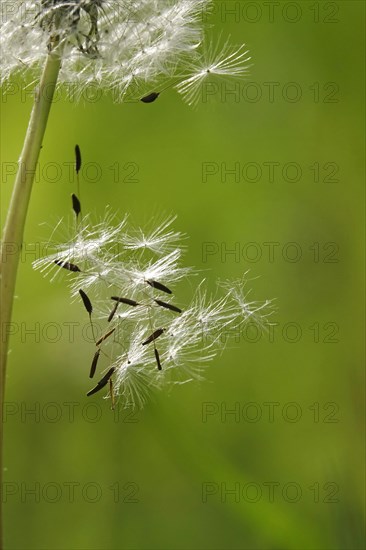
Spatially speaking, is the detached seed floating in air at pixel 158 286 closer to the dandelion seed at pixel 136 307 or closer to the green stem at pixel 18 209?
the dandelion seed at pixel 136 307

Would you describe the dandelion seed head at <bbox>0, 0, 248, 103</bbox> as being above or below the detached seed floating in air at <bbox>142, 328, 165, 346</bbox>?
above

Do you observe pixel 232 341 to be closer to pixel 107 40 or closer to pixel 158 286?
pixel 158 286

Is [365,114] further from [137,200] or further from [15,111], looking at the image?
[15,111]

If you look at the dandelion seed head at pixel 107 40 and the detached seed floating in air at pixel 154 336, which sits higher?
the dandelion seed head at pixel 107 40

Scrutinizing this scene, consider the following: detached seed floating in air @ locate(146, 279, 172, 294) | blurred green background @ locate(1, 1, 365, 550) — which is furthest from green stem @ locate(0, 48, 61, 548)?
blurred green background @ locate(1, 1, 365, 550)

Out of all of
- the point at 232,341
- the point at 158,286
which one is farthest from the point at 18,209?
the point at 232,341

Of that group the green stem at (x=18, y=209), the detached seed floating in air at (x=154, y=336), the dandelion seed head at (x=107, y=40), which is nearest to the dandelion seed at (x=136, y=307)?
the detached seed floating in air at (x=154, y=336)

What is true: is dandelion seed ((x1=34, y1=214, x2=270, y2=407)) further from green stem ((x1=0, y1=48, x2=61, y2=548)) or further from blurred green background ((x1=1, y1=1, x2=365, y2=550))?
blurred green background ((x1=1, y1=1, x2=365, y2=550))
